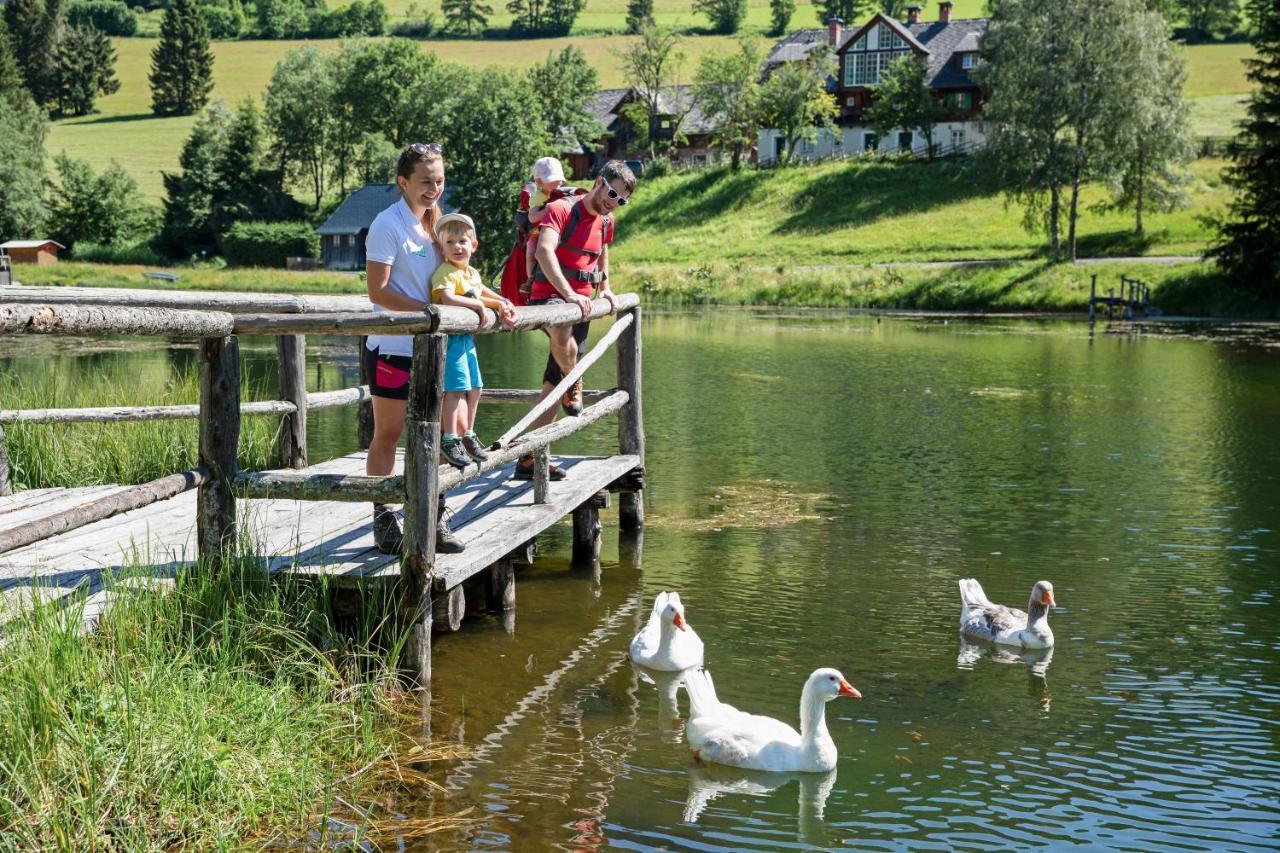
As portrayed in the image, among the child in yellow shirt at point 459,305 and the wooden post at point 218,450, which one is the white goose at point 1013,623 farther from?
the wooden post at point 218,450

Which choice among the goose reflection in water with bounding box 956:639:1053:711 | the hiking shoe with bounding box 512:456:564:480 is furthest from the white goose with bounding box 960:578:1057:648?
the hiking shoe with bounding box 512:456:564:480

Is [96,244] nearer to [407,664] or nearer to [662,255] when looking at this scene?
[662,255]

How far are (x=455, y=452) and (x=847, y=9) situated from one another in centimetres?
14582

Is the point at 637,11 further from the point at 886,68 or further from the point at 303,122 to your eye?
the point at 303,122

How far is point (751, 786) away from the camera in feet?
23.0

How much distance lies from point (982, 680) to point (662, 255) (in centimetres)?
5886

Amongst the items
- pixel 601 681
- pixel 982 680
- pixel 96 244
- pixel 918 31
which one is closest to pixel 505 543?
pixel 601 681

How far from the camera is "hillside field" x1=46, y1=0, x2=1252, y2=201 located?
93312 millimetres

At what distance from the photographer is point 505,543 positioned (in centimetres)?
861

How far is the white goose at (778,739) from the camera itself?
7.07 meters

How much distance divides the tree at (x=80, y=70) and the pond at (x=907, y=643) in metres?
119

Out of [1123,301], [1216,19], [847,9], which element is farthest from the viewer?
[847,9]

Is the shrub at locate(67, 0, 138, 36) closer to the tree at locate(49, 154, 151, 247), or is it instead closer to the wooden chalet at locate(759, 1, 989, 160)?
the tree at locate(49, 154, 151, 247)

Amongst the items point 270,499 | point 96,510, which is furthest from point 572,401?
point 96,510
